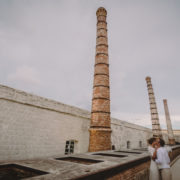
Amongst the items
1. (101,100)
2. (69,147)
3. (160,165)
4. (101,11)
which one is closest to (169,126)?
(101,100)

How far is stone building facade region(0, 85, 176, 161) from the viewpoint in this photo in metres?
4.56

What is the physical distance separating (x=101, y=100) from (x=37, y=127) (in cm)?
346

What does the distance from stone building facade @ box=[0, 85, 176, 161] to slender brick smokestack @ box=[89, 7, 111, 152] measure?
0.95 metres

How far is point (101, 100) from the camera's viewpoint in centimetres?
725

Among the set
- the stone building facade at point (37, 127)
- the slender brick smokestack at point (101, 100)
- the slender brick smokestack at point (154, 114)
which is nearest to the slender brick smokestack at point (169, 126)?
the slender brick smokestack at point (154, 114)

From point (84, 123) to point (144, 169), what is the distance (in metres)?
4.37

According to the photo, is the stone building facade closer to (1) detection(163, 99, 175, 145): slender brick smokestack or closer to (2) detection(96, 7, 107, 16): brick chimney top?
(2) detection(96, 7, 107, 16): brick chimney top

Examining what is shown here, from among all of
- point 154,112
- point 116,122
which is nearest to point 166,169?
point 116,122

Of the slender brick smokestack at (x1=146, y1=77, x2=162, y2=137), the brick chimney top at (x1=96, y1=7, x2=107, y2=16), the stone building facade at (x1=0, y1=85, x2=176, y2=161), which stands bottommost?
the stone building facade at (x1=0, y1=85, x2=176, y2=161)

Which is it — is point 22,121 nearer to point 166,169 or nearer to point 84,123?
point 84,123

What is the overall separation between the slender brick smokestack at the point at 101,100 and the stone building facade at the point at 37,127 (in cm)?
95

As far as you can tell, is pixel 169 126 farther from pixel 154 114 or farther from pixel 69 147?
pixel 69 147

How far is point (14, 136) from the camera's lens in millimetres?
4672

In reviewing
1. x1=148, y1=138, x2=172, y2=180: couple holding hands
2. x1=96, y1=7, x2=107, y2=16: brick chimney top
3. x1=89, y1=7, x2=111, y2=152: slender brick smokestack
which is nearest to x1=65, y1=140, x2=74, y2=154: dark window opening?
x1=89, y1=7, x2=111, y2=152: slender brick smokestack
